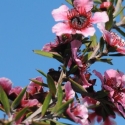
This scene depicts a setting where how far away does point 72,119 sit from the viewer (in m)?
2.01

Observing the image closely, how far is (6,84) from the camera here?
2.11 metres

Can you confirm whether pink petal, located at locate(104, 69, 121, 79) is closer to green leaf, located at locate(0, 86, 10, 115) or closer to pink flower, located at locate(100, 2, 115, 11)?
pink flower, located at locate(100, 2, 115, 11)

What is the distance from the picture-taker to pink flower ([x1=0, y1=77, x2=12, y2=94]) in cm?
209

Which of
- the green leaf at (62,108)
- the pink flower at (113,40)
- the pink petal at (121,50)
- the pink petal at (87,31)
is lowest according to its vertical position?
the green leaf at (62,108)

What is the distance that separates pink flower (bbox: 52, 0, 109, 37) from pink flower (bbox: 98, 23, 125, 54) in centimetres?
6

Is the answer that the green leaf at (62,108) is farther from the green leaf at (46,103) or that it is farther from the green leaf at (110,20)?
the green leaf at (110,20)

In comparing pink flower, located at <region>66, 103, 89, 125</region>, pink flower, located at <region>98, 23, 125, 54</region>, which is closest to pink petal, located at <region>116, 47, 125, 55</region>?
pink flower, located at <region>98, 23, 125, 54</region>

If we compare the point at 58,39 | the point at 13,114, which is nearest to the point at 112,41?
the point at 58,39

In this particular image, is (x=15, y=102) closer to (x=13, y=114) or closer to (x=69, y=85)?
(x=13, y=114)

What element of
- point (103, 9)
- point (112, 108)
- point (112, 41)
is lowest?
point (112, 108)

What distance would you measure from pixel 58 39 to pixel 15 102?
19.6 inches

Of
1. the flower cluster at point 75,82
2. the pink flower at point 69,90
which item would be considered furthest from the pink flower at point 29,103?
the pink flower at point 69,90

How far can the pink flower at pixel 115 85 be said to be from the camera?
88.4 inches

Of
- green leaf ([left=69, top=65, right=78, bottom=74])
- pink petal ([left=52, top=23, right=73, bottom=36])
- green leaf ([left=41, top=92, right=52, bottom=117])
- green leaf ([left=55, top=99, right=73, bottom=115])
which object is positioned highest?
pink petal ([left=52, top=23, right=73, bottom=36])
